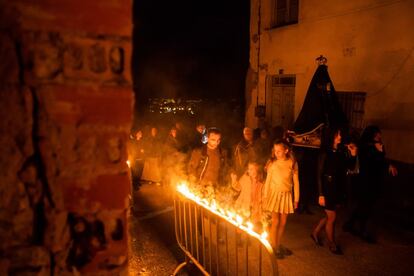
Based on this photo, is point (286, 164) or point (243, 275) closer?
point (243, 275)

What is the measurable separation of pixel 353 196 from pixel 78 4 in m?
8.64

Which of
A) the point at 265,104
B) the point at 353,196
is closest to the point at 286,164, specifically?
the point at 353,196

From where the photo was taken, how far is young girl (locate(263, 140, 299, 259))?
17.7 feet

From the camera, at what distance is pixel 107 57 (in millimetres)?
1304

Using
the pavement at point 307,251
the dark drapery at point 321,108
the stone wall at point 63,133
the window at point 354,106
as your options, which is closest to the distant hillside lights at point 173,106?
the window at point 354,106

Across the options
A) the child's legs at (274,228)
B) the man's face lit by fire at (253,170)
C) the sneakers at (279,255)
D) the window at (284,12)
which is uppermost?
the window at (284,12)

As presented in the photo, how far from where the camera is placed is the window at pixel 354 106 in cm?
975

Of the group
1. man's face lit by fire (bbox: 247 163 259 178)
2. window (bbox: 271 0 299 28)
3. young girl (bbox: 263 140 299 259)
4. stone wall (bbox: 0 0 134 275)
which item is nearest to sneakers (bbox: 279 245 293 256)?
young girl (bbox: 263 140 299 259)

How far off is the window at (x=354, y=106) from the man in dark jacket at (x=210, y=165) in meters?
5.39

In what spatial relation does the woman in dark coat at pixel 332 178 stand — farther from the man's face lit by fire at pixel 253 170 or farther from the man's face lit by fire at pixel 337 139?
the man's face lit by fire at pixel 253 170

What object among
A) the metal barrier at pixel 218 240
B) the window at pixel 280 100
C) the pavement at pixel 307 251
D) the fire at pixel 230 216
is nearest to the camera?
the fire at pixel 230 216

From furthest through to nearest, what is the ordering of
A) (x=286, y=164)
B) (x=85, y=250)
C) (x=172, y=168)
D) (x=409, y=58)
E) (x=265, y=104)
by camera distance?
(x=265, y=104) → (x=172, y=168) → (x=409, y=58) → (x=286, y=164) → (x=85, y=250)

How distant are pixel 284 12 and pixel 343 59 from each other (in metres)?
3.84

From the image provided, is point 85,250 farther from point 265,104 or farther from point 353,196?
point 265,104
